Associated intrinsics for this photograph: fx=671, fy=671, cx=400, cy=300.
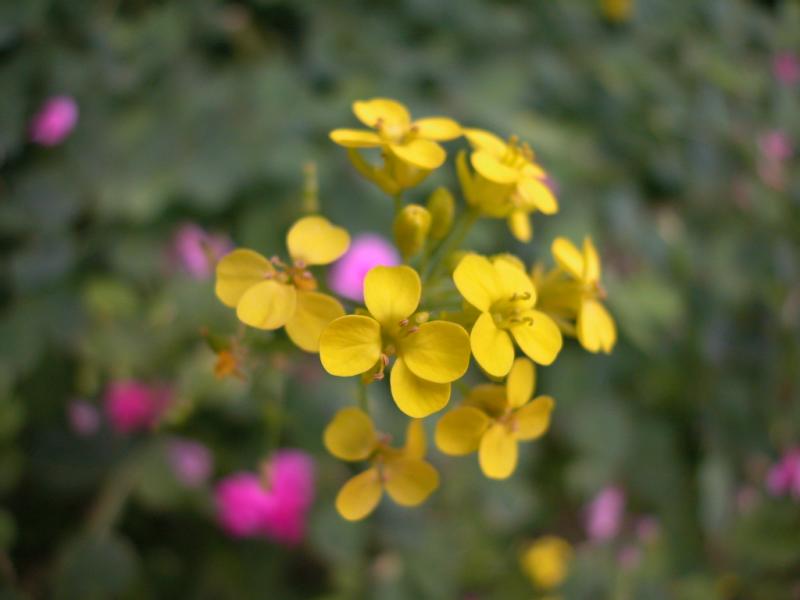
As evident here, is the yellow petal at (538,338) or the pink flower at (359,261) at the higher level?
the yellow petal at (538,338)

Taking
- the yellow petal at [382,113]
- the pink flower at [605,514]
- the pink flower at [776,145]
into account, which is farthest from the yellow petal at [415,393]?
the pink flower at [776,145]

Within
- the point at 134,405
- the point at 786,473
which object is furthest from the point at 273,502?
the point at 786,473

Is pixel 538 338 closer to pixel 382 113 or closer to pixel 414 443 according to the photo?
pixel 414 443

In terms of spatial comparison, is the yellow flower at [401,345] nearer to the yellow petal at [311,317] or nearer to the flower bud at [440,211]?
the yellow petal at [311,317]

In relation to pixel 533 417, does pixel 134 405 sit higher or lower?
lower

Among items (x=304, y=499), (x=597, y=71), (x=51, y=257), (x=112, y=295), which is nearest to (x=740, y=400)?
(x=597, y=71)

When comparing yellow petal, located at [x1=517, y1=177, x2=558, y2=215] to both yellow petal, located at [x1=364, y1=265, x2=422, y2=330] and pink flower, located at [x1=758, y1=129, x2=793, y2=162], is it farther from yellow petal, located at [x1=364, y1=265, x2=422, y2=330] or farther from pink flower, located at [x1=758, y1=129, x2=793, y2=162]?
pink flower, located at [x1=758, y1=129, x2=793, y2=162]
